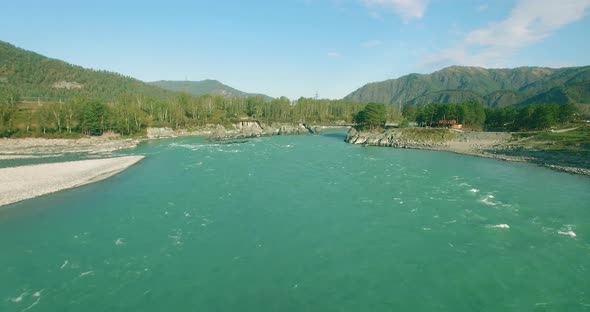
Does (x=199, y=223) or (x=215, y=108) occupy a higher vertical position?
(x=215, y=108)

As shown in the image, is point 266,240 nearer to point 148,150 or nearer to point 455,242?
point 455,242

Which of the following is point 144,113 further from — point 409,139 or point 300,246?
point 300,246

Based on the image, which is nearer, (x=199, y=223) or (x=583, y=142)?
(x=199, y=223)

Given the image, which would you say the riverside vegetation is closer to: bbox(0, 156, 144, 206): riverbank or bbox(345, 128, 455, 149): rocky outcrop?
bbox(345, 128, 455, 149): rocky outcrop

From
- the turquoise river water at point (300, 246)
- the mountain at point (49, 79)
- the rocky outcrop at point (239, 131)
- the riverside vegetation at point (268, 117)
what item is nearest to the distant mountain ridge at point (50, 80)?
the mountain at point (49, 79)

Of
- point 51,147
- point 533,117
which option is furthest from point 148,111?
point 533,117

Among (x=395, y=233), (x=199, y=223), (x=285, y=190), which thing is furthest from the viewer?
(x=285, y=190)

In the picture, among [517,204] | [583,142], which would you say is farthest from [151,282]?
[583,142]
